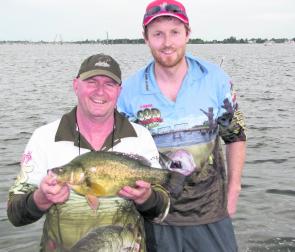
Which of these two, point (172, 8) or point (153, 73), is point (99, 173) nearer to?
point (153, 73)

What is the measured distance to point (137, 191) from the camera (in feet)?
Result: 14.3

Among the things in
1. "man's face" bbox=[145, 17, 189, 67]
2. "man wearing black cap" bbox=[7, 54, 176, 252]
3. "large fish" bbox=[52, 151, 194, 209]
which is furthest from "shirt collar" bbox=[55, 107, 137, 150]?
"man's face" bbox=[145, 17, 189, 67]

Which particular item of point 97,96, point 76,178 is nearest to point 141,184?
point 76,178

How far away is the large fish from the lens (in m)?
4.17

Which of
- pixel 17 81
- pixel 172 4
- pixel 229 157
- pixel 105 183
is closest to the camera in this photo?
pixel 105 183

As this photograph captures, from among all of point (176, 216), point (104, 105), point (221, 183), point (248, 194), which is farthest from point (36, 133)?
point (248, 194)

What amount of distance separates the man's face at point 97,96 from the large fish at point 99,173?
44cm

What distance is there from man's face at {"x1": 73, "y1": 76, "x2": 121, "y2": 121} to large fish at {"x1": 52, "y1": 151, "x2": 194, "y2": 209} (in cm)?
44

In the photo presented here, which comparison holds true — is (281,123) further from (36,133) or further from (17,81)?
(17,81)

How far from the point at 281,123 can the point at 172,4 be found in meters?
16.3

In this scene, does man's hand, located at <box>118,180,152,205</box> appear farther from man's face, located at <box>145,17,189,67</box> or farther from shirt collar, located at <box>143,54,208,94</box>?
man's face, located at <box>145,17,189,67</box>

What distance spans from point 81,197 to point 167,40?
1.79 metres

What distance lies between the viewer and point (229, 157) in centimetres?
586

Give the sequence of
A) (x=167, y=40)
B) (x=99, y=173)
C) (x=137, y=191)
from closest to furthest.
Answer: (x=99, y=173), (x=137, y=191), (x=167, y=40)
